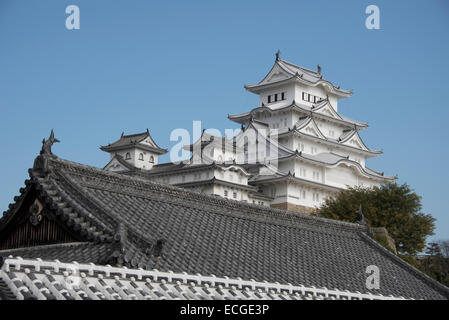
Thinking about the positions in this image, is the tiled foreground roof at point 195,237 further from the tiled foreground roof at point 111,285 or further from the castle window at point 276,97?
the castle window at point 276,97

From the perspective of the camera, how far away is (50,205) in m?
13.9

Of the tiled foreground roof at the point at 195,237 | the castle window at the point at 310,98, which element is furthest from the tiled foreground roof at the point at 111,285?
the castle window at the point at 310,98

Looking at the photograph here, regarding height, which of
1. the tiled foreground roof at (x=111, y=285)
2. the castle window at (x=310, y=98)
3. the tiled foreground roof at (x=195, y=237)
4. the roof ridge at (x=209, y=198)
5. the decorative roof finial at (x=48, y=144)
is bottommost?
the tiled foreground roof at (x=111, y=285)

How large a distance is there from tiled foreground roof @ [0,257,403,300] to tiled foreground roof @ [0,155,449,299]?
0.85 m

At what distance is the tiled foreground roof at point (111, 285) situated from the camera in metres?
9.32

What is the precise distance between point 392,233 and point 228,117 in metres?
32.5

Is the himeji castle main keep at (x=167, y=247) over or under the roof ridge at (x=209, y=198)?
under

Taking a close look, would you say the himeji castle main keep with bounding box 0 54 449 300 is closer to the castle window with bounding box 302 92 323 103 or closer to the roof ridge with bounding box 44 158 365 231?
the roof ridge with bounding box 44 158 365 231

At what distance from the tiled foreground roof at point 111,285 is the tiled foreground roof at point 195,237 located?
0.85 meters

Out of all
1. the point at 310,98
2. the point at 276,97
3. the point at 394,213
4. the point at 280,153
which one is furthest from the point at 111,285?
the point at 310,98

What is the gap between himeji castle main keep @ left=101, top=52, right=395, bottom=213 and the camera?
67062 mm

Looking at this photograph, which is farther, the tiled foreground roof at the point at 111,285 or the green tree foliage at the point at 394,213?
the green tree foliage at the point at 394,213

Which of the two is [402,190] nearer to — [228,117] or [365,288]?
[228,117]

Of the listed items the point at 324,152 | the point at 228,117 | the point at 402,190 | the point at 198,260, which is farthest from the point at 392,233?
the point at 198,260
